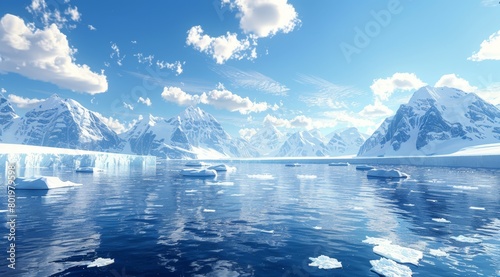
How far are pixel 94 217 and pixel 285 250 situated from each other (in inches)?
539

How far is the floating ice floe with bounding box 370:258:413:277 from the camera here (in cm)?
1038

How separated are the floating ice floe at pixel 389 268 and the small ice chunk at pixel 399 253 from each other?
528mm

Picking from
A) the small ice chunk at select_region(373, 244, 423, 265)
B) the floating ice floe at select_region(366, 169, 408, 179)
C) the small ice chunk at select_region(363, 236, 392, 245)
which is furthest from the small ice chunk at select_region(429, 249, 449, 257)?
the floating ice floe at select_region(366, 169, 408, 179)

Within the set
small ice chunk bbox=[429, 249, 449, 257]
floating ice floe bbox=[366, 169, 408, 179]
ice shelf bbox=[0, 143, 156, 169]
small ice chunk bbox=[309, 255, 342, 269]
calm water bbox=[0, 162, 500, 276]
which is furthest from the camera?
ice shelf bbox=[0, 143, 156, 169]

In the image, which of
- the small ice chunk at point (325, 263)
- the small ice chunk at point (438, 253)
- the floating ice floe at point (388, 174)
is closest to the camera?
the small ice chunk at point (325, 263)

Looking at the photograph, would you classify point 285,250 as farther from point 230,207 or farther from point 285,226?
point 230,207

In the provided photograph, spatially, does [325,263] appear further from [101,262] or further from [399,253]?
[101,262]

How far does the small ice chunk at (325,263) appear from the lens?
11.1 m

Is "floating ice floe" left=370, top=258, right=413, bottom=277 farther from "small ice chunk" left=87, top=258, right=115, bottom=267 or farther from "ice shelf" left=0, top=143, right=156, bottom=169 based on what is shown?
"ice shelf" left=0, top=143, right=156, bottom=169

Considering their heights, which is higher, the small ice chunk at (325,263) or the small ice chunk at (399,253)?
the small ice chunk at (325,263)

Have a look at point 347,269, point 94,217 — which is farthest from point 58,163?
point 347,269

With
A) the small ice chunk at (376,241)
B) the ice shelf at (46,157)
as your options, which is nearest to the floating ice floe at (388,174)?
the small ice chunk at (376,241)

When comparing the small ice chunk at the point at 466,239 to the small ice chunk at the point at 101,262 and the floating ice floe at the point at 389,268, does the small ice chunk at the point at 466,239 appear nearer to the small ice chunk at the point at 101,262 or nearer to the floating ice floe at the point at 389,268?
the floating ice floe at the point at 389,268

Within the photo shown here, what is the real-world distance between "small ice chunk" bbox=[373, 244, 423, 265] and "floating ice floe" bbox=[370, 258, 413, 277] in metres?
0.53
